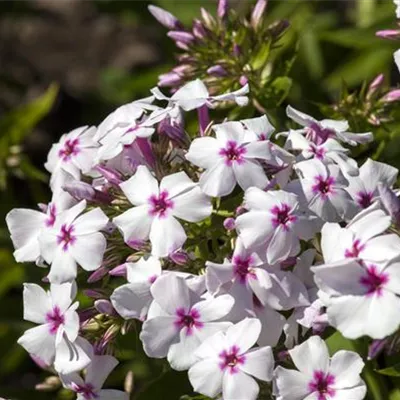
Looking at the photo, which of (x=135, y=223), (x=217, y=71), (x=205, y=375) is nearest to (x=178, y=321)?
(x=205, y=375)

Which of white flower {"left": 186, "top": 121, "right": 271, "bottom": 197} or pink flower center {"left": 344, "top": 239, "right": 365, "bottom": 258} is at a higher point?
white flower {"left": 186, "top": 121, "right": 271, "bottom": 197}

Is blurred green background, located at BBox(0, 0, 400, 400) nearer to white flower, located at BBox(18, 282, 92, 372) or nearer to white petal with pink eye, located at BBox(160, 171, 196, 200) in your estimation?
white flower, located at BBox(18, 282, 92, 372)

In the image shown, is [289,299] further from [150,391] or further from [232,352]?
[150,391]

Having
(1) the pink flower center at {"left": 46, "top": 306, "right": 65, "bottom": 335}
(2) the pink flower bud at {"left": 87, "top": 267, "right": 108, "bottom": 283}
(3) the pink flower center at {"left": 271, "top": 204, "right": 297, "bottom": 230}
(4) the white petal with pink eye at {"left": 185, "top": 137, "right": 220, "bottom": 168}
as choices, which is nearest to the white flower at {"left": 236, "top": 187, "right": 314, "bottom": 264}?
(3) the pink flower center at {"left": 271, "top": 204, "right": 297, "bottom": 230}

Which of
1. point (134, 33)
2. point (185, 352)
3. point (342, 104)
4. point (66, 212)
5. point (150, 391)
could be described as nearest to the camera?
point (185, 352)

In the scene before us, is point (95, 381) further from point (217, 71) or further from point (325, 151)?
point (217, 71)

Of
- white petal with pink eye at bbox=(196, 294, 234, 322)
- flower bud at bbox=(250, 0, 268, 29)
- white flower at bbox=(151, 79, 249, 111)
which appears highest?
flower bud at bbox=(250, 0, 268, 29)

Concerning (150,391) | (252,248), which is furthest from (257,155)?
(150,391)
